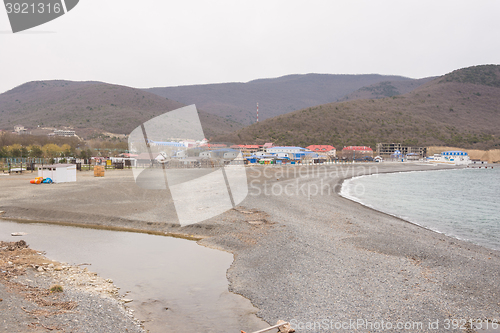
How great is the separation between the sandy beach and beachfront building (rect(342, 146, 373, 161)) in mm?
76299

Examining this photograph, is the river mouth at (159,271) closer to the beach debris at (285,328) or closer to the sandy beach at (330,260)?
the beach debris at (285,328)

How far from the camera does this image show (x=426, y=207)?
2425cm

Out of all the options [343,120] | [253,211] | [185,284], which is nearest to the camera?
[185,284]

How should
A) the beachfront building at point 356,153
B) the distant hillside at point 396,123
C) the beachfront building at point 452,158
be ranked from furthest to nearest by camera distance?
the distant hillside at point 396,123 < the beachfront building at point 452,158 < the beachfront building at point 356,153

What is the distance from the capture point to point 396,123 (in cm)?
10912

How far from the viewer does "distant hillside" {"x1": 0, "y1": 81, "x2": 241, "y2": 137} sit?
11124cm

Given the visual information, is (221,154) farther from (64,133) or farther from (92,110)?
(92,110)

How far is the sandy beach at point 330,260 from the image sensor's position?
23.0 feet

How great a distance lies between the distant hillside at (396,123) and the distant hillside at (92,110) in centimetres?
2822

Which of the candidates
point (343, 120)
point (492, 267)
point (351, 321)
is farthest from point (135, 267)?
point (343, 120)

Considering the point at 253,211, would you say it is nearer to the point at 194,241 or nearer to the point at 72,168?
the point at 194,241

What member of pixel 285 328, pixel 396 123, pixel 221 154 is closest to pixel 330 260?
pixel 285 328

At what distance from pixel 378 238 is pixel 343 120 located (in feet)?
333

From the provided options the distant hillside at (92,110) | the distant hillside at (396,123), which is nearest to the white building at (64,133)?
the distant hillside at (92,110)
